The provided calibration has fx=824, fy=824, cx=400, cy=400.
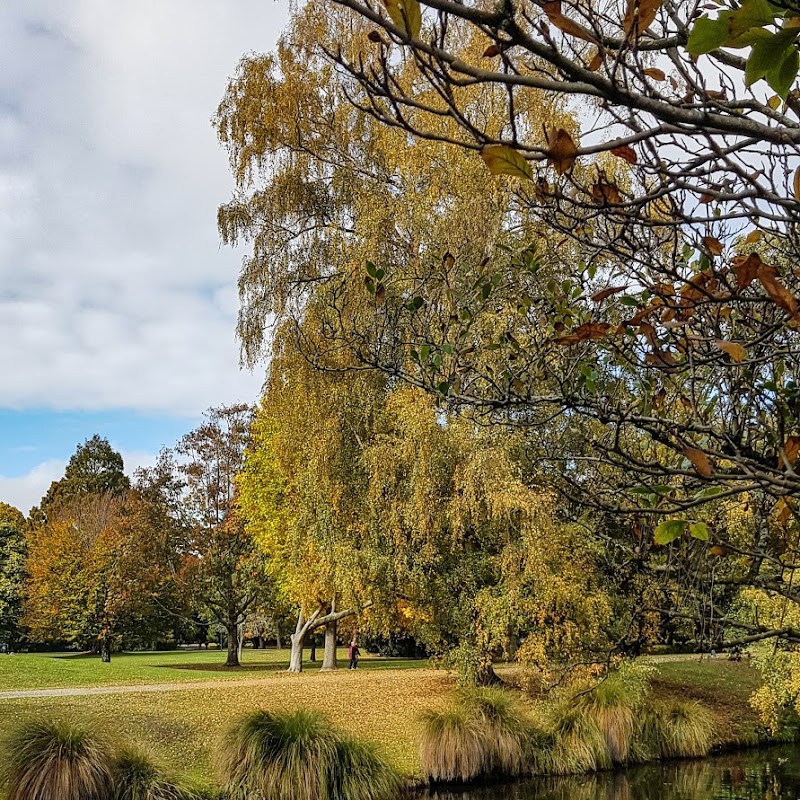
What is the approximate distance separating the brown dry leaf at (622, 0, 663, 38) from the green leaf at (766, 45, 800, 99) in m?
0.23

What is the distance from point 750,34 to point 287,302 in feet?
38.9

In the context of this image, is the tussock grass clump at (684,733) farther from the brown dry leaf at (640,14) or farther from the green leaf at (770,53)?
the green leaf at (770,53)

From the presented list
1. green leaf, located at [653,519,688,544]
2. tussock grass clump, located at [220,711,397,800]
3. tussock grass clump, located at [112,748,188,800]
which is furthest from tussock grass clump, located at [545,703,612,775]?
green leaf, located at [653,519,688,544]

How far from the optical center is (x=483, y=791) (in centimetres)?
1038

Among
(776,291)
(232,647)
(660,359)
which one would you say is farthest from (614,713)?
(232,647)

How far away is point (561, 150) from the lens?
1.23 metres

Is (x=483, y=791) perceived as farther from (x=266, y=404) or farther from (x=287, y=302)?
(x=287, y=302)

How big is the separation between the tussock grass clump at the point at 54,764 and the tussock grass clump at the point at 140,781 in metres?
0.12

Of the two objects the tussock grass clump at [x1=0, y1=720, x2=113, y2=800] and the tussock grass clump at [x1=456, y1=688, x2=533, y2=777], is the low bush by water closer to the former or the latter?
the tussock grass clump at [x1=456, y1=688, x2=533, y2=777]

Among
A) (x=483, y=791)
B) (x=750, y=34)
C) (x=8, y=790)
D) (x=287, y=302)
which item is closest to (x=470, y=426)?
(x=287, y=302)

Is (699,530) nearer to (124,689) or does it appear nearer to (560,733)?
(560,733)

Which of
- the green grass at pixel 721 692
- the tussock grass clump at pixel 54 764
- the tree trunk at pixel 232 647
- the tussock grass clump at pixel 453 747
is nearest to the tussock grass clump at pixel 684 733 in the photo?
the green grass at pixel 721 692

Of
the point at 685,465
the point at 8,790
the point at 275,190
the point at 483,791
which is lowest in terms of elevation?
the point at 483,791

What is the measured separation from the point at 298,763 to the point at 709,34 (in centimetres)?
916
